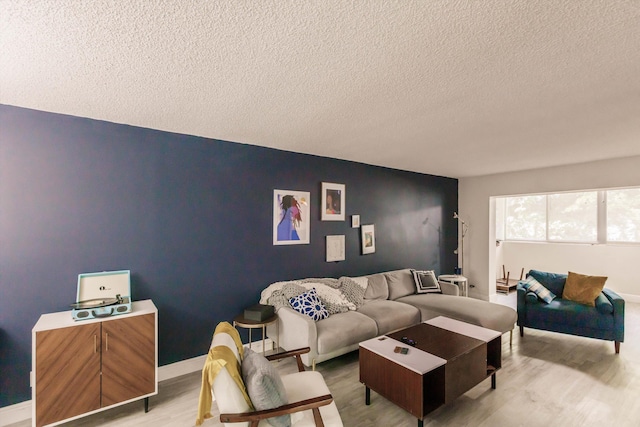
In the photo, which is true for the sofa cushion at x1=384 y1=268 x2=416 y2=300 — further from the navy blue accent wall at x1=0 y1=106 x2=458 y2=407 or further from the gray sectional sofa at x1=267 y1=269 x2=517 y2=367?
the navy blue accent wall at x1=0 y1=106 x2=458 y2=407

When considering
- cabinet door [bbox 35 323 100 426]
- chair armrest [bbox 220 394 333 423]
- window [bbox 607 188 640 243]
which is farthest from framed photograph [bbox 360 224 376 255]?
window [bbox 607 188 640 243]

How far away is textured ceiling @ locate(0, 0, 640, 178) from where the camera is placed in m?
1.34

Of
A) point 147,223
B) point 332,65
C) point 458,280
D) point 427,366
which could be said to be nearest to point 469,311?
point 458,280

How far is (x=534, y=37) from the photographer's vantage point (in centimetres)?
150

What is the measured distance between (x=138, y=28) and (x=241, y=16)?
543 millimetres

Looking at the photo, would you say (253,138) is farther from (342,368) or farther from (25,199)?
(342,368)

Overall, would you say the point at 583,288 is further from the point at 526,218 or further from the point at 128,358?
the point at 128,358

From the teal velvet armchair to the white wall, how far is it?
5.25 ft

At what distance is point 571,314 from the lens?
11.9ft

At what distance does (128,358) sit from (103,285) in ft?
2.29

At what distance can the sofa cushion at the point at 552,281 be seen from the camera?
412cm

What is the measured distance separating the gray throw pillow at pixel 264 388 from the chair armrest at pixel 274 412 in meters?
0.04

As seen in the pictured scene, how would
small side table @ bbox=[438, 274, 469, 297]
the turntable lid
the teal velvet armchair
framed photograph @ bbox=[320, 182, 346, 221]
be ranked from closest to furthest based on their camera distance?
the turntable lid
the teal velvet armchair
framed photograph @ bbox=[320, 182, 346, 221]
small side table @ bbox=[438, 274, 469, 297]

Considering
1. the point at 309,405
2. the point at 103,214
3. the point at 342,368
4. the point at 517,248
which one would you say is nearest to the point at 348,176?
the point at 342,368
